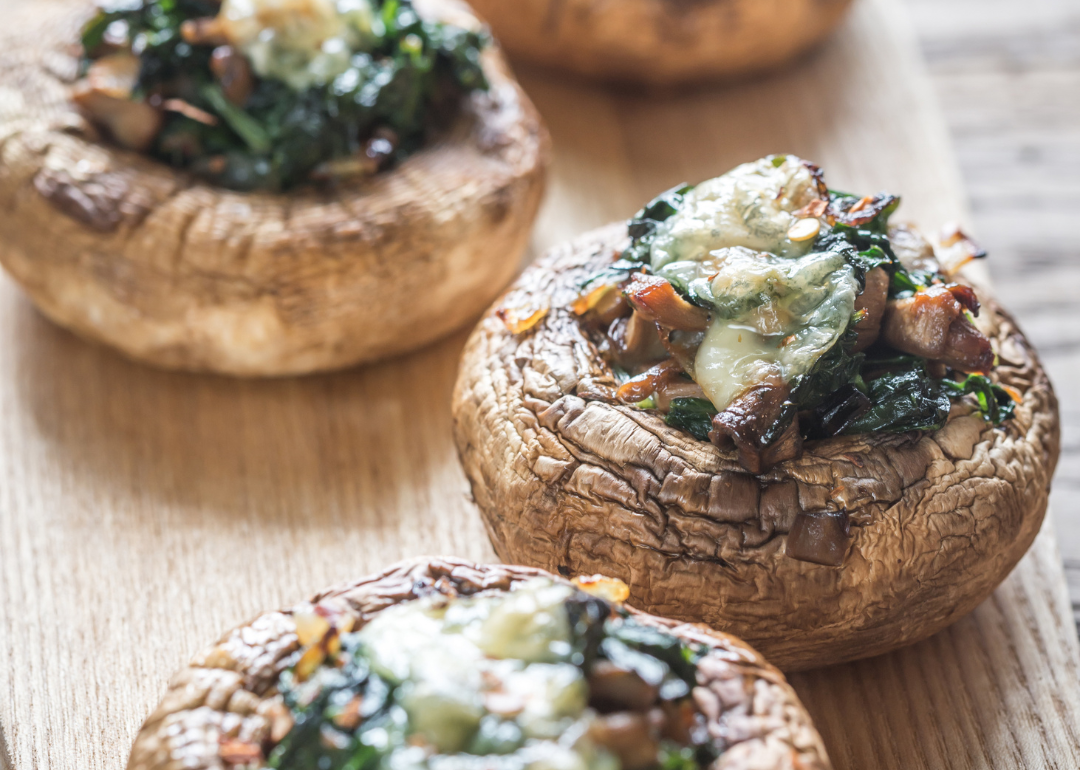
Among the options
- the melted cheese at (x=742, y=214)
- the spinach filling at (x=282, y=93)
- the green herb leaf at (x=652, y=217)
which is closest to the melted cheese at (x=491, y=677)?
the melted cheese at (x=742, y=214)

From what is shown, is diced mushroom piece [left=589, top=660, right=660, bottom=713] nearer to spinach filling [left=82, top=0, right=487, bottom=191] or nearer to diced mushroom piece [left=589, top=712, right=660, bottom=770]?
diced mushroom piece [left=589, top=712, right=660, bottom=770]

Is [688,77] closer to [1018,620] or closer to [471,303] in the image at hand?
[471,303]

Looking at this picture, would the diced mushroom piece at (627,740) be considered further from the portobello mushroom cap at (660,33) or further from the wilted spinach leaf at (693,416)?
the portobello mushroom cap at (660,33)

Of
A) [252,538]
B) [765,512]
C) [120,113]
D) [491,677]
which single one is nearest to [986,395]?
[765,512]

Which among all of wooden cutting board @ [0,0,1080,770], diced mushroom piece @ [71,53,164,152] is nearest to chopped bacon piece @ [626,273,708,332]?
wooden cutting board @ [0,0,1080,770]

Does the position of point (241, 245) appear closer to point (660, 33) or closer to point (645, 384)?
point (645, 384)
